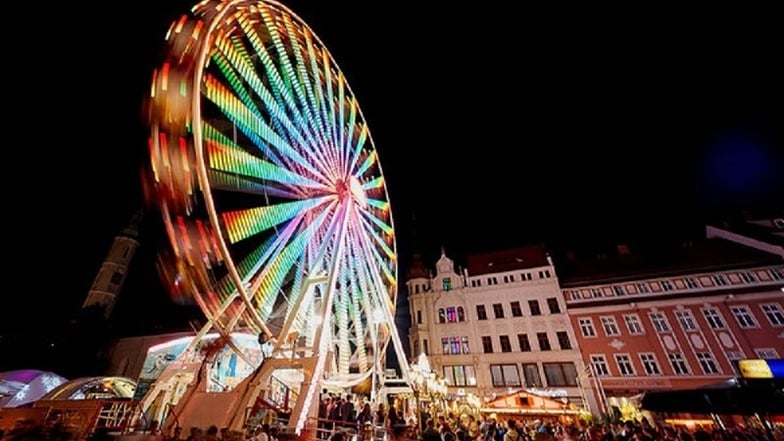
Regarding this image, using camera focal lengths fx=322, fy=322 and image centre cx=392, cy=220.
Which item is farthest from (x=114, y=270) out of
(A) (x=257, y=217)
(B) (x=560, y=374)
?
(B) (x=560, y=374)

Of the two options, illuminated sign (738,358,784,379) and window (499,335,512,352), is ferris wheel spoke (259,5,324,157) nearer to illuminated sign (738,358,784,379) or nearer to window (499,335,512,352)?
illuminated sign (738,358,784,379)

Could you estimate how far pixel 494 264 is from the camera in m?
34.8

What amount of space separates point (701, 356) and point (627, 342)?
14.8ft

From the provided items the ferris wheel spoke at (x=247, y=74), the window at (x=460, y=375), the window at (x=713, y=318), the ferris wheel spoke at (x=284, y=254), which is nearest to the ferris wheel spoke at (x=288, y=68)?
the ferris wheel spoke at (x=247, y=74)

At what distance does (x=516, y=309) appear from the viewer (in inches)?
1222

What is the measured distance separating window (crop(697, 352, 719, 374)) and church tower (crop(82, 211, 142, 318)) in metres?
57.7

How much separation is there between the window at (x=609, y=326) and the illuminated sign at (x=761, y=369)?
19.0m

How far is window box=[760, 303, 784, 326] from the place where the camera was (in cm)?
2302

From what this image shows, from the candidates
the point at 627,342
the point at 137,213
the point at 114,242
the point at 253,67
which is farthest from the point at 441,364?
the point at 137,213

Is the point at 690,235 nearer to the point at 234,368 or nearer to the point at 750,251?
the point at 750,251

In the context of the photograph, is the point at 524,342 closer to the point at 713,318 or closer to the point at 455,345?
the point at 455,345

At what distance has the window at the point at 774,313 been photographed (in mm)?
23016

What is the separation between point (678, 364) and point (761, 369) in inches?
770

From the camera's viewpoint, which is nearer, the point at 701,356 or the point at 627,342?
the point at 701,356
